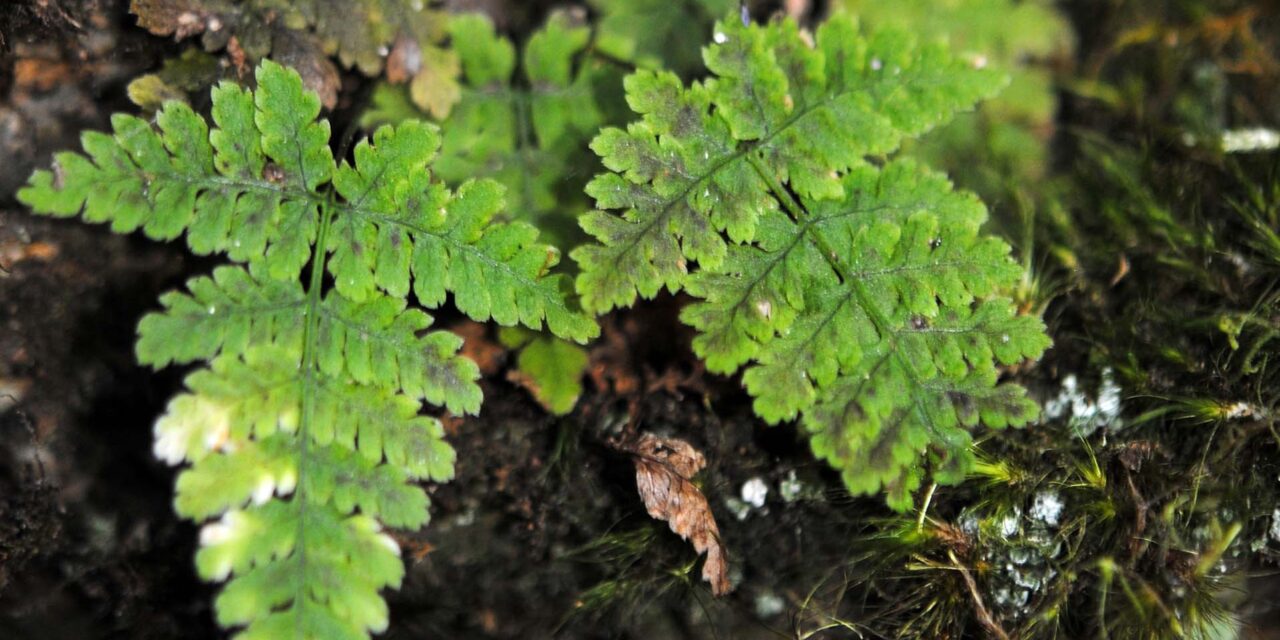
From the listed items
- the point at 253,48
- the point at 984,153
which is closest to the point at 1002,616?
the point at 984,153

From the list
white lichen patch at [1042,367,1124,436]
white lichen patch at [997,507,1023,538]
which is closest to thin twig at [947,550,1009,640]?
white lichen patch at [997,507,1023,538]

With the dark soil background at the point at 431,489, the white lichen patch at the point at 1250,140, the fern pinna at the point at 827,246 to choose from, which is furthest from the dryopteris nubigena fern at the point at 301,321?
the white lichen patch at the point at 1250,140

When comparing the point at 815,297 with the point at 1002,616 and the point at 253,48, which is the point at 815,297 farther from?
the point at 253,48

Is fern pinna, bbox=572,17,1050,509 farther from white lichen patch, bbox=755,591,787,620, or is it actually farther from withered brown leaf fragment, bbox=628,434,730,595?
white lichen patch, bbox=755,591,787,620

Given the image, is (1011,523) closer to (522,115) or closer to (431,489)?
(431,489)

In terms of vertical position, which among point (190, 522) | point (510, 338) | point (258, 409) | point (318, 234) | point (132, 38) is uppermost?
point (132, 38)

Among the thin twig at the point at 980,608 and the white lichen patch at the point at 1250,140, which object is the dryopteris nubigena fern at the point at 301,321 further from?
the white lichen patch at the point at 1250,140

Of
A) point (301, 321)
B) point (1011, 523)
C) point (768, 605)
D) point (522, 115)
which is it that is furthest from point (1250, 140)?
point (301, 321)
